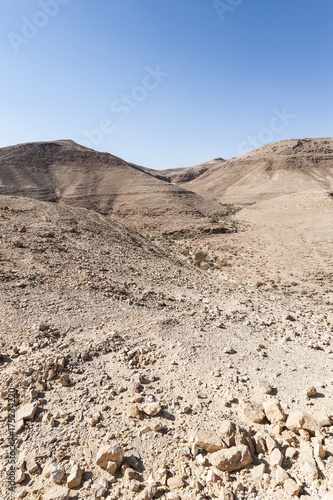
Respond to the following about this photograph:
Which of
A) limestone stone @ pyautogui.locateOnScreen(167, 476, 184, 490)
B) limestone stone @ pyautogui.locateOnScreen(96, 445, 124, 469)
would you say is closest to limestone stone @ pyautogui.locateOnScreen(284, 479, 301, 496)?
limestone stone @ pyautogui.locateOnScreen(167, 476, 184, 490)

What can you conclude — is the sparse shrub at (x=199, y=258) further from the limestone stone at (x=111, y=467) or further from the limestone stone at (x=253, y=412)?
the limestone stone at (x=111, y=467)

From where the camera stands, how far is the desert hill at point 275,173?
47.8m

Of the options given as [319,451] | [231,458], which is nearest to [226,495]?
[231,458]

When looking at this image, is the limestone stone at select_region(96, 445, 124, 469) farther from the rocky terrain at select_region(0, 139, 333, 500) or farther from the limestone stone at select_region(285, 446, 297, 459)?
the limestone stone at select_region(285, 446, 297, 459)

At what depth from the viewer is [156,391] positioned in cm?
420

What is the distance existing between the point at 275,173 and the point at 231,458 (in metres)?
62.0

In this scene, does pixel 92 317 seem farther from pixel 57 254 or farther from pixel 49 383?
pixel 57 254

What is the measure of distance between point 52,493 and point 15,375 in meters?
1.89

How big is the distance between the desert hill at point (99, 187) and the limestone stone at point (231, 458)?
21.5 m

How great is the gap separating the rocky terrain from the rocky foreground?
0.06ft

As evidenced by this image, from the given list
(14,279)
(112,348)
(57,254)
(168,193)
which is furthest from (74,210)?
(168,193)

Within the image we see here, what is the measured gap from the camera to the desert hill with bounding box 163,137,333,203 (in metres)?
47.8

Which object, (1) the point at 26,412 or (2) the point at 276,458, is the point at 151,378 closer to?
(1) the point at 26,412

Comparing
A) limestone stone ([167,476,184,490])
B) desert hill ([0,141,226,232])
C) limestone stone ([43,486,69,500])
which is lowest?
limestone stone ([167,476,184,490])
